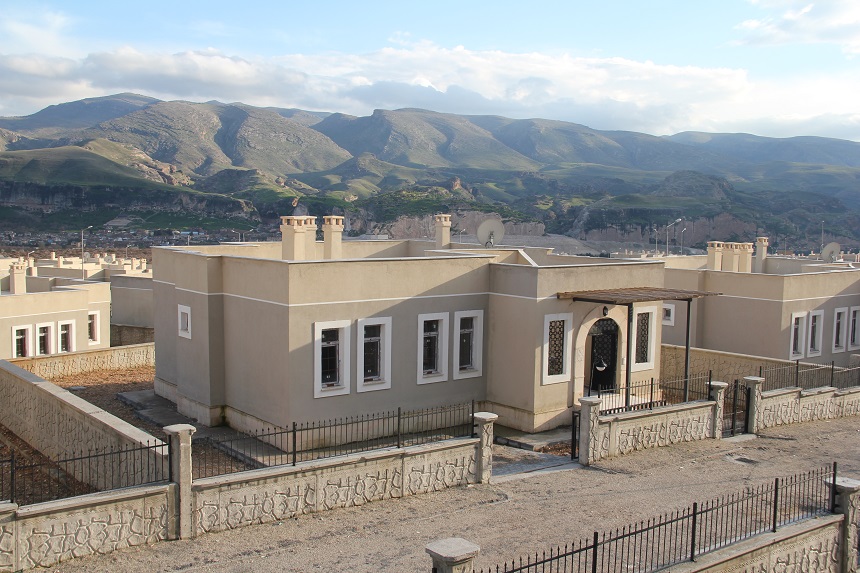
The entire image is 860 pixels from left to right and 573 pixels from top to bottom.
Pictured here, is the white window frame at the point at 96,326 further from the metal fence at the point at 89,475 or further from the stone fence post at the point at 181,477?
the stone fence post at the point at 181,477

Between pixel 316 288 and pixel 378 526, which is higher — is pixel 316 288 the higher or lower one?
the higher one

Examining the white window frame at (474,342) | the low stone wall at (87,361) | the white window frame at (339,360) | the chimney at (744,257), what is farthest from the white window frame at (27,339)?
the chimney at (744,257)

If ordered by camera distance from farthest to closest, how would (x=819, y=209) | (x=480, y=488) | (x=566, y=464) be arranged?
(x=819, y=209) < (x=566, y=464) < (x=480, y=488)

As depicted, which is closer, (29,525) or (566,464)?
(29,525)

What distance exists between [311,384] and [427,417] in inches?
127

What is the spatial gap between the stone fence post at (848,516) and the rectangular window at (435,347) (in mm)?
9069

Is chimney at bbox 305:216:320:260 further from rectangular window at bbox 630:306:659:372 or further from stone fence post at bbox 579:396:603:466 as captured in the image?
stone fence post at bbox 579:396:603:466

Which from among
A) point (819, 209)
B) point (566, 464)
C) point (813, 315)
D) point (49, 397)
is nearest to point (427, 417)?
point (566, 464)

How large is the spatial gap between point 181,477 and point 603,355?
12272 mm

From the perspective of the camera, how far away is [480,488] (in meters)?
13.7

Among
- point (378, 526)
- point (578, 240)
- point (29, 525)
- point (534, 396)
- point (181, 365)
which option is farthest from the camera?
point (578, 240)

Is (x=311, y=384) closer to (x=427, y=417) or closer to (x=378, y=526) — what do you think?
(x=427, y=417)

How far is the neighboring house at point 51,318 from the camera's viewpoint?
95.0 ft

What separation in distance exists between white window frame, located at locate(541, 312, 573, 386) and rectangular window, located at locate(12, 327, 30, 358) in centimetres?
2119
